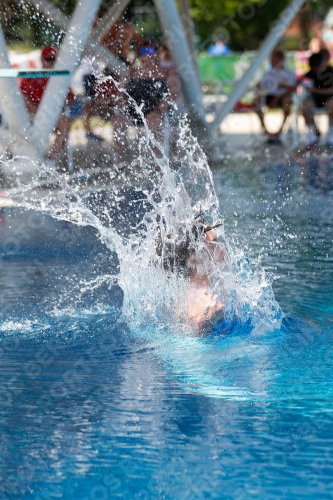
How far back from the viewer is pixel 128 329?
4.98 m

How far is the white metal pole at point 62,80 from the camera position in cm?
941

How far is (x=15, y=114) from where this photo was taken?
9.29 m

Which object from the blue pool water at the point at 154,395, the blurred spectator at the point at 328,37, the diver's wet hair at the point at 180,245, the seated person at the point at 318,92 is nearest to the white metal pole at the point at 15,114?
the blue pool water at the point at 154,395

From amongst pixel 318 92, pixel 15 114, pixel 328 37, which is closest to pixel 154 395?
pixel 15 114

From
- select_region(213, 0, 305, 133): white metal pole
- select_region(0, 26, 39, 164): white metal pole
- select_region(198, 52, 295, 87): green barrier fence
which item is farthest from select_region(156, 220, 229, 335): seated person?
select_region(198, 52, 295, 87): green barrier fence

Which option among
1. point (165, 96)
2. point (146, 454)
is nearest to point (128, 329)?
point (146, 454)

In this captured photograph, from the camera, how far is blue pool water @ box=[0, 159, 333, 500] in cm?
312

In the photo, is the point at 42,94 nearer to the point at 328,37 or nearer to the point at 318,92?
the point at 318,92

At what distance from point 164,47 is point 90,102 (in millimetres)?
3342

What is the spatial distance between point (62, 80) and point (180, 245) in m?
5.28

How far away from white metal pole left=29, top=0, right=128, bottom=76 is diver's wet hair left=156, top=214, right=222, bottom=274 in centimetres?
802

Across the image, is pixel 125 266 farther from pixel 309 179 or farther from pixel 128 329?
pixel 309 179

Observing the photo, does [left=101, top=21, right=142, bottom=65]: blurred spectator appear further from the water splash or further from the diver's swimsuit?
the water splash

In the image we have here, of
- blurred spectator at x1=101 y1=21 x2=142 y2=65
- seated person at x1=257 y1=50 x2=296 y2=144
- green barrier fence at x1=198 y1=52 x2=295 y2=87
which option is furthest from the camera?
green barrier fence at x1=198 y1=52 x2=295 y2=87
